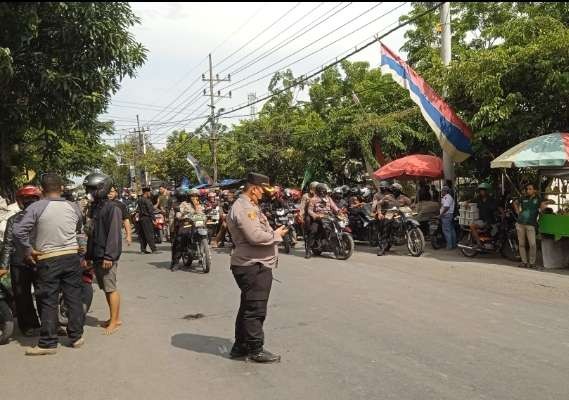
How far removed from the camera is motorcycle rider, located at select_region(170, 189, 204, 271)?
425 inches

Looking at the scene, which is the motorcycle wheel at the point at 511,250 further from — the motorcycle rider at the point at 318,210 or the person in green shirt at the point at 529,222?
the motorcycle rider at the point at 318,210

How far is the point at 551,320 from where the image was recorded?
251 inches

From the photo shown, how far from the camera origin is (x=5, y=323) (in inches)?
232

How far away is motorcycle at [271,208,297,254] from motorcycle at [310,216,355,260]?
1565 millimetres

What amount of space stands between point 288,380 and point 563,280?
6407 millimetres

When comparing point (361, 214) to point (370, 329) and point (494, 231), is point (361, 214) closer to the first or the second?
point (494, 231)

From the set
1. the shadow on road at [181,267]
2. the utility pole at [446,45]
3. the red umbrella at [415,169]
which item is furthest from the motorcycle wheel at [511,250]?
the shadow on road at [181,267]

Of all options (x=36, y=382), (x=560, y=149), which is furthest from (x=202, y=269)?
(x=560, y=149)

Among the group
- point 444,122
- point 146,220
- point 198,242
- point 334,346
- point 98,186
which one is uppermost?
point 444,122

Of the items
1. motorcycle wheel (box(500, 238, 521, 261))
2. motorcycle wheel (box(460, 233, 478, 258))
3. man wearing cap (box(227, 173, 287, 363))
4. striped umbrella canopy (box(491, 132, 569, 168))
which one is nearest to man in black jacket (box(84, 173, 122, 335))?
man wearing cap (box(227, 173, 287, 363))

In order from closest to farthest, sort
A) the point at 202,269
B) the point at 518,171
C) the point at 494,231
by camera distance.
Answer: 1. the point at 202,269
2. the point at 494,231
3. the point at 518,171

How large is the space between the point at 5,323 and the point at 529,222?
8.73 m

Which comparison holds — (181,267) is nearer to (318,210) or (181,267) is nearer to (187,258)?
(187,258)

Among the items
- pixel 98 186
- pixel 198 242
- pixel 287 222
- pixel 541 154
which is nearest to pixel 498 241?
pixel 541 154
